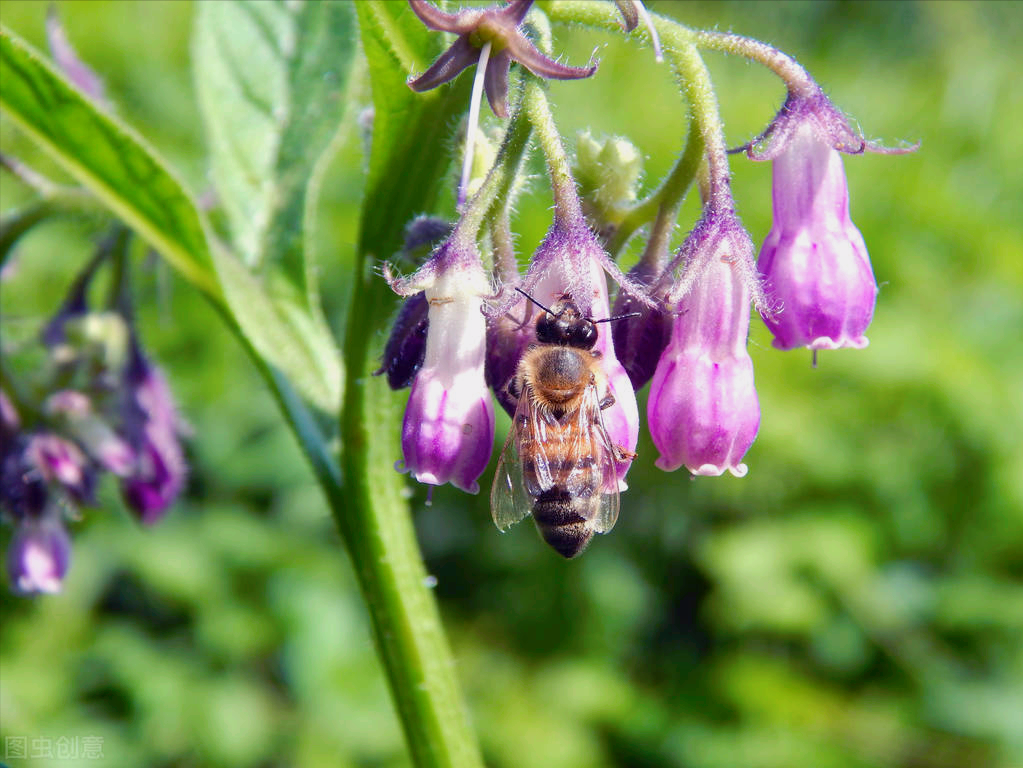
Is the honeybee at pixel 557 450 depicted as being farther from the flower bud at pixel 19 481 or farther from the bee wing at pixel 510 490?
the flower bud at pixel 19 481

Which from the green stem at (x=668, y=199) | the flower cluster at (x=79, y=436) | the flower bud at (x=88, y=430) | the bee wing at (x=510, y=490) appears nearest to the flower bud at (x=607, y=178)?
the green stem at (x=668, y=199)

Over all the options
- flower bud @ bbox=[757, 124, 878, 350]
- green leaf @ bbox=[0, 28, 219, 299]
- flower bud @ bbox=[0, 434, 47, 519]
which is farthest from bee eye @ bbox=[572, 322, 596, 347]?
flower bud @ bbox=[0, 434, 47, 519]

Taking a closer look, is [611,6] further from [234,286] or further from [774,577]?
[774,577]

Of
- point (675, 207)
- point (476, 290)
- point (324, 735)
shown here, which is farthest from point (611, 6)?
point (324, 735)

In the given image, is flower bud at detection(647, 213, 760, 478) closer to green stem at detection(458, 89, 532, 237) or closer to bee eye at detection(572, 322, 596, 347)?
bee eye at detection(572, 322, 596, 347)

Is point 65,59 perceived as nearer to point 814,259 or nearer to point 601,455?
point 601,455

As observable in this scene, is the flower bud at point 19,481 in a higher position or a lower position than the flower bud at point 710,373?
lower
